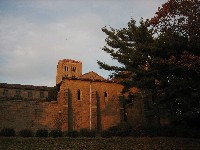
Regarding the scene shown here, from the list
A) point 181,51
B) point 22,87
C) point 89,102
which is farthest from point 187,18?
point 22,87

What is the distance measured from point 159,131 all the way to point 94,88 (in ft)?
46.5

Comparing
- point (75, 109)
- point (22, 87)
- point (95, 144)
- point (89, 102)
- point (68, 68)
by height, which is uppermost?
point (68, 68)

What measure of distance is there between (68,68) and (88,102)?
53866mm

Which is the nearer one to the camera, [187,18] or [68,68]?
[187,18]

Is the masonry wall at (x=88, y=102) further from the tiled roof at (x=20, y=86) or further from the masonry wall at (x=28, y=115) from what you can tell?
the tiled roof at (x=20, y=86)

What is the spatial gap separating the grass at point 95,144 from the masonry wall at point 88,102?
40.5 feet

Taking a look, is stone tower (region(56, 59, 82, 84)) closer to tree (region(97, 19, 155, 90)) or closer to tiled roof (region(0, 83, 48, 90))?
tiled roof (region(0, 83, 48, 90))

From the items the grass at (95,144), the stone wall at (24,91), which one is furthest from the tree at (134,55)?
the stone wall at (24,91)

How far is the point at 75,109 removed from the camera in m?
39.6

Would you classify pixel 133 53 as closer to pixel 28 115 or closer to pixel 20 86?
pixel 28 115

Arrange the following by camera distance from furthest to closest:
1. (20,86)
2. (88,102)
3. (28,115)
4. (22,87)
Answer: (20,86) → (22,87) → (88,102) → (28,115)

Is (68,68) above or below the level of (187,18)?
above

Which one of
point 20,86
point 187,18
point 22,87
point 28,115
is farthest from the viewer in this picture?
point 20,86

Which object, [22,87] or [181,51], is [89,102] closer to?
[181,51]
